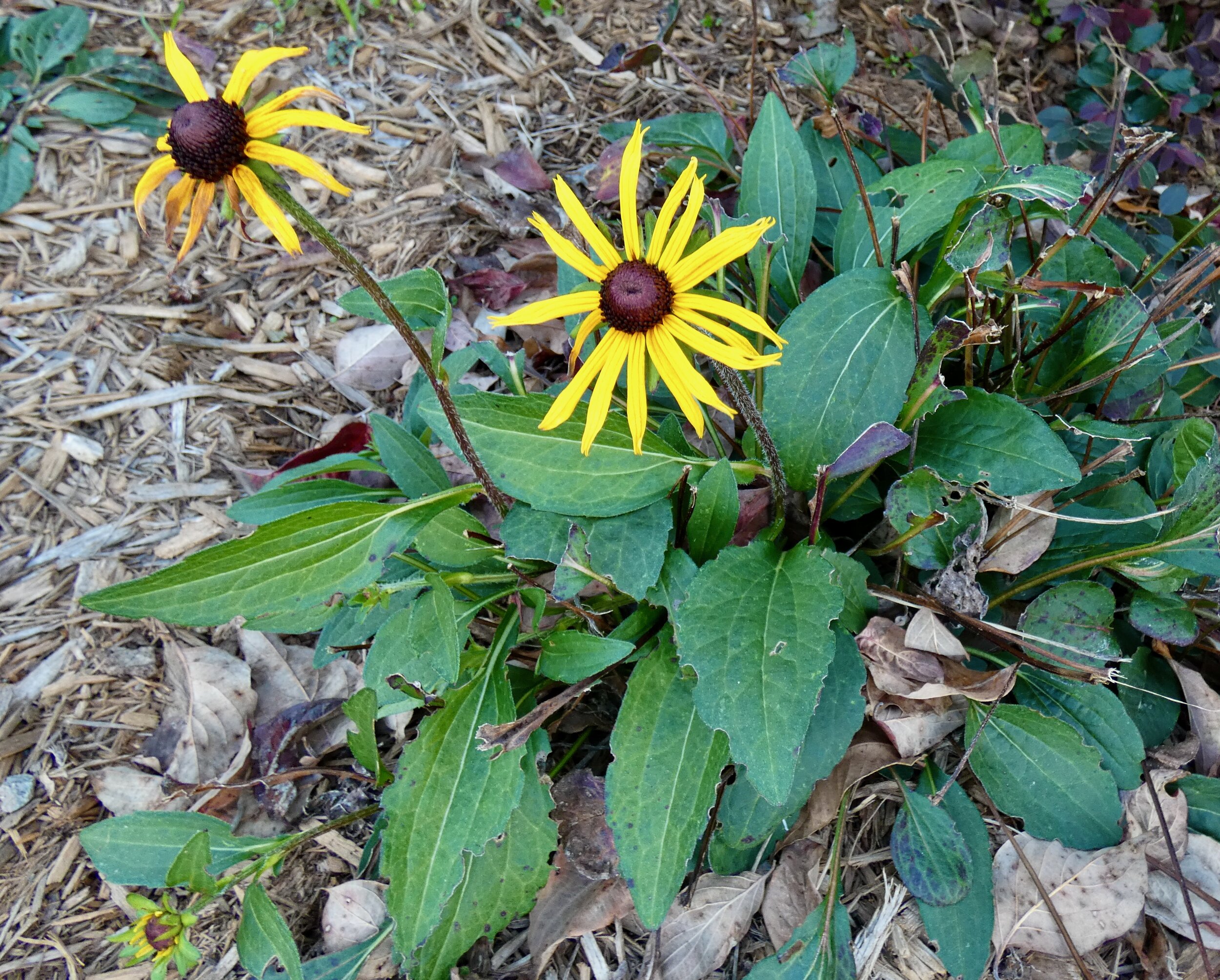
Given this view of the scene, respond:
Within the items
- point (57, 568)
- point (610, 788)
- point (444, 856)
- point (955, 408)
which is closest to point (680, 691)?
point (610, 788)

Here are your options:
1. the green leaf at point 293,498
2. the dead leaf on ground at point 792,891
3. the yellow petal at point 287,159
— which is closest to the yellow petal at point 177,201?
the yellow petal at point 287,159

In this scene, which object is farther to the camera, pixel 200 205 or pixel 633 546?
pixel 633 546

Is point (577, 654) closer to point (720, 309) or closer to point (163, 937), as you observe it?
point (720, 309)

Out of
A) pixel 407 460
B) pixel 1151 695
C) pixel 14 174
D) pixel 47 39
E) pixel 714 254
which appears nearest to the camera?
pixel 714 254

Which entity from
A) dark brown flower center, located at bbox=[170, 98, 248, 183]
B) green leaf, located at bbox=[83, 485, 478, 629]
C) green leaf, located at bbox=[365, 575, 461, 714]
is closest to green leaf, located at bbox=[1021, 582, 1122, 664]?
green leaf, located at bbox=[365, 575, 461, 714]

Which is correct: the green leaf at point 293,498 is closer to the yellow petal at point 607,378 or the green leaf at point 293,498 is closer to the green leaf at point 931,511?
the yellow petal at point 607,378

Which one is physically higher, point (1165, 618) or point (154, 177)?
point (154, 177)

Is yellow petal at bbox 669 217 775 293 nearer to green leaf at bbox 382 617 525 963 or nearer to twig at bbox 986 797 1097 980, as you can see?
green leaf at bbox 382 617 525 963

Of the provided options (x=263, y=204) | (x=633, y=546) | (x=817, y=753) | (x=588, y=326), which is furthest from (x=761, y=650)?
(x=263, y=204)
